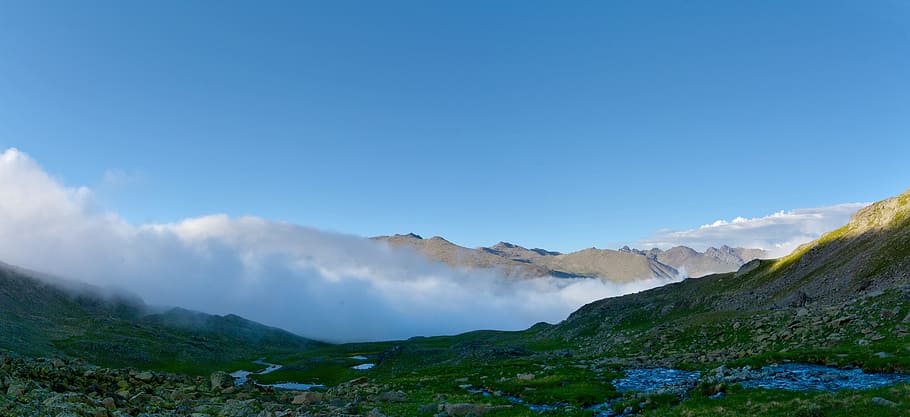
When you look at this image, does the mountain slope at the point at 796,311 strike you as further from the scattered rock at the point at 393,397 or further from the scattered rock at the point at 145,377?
the scattered rock at the point at 145,377

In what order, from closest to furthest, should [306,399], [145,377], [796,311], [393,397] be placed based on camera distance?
[306,399] < [393,397] < [145,377] < [796,311]

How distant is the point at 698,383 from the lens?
3725 centimetres

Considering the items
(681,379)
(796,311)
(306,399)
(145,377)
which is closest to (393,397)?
(306,399)

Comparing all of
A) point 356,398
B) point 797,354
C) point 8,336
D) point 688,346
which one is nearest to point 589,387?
point 797,354

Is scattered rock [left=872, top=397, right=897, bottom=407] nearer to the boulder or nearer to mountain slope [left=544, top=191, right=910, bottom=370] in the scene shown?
mountain slope [left=544, top=191, right=910, bottom=370]

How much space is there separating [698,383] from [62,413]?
41.9 m

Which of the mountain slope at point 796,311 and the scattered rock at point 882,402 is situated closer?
the scattered rock at point 882,402

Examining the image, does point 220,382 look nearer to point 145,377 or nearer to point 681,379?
point 145,377

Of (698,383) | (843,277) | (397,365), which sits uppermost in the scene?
(843,277)

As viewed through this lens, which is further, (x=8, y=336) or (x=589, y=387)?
(x=8, y=336)

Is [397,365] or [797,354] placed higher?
[797,354]

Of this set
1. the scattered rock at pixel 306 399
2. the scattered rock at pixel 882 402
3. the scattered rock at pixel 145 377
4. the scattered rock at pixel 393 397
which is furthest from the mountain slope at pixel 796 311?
the scattered rock at pixel 145 377

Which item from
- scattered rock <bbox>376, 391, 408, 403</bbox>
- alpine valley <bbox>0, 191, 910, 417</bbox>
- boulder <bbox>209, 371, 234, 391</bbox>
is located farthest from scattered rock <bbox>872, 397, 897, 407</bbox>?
boulder <bbox>209, 371, 234, 391</bbox>

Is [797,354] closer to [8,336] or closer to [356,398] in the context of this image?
[356,398]
